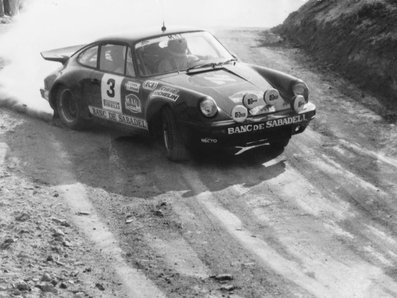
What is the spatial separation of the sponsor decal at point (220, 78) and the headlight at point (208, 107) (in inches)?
25.8

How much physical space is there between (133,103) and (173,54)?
836mm

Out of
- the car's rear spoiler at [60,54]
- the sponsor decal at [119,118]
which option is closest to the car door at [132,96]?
the sponsor decal at [119,118]

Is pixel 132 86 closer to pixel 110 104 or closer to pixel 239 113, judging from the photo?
pixel 110 104

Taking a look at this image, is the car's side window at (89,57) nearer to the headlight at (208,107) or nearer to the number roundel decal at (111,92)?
the number roundel decal at (111,92)

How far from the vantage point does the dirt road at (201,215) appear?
20.1ft

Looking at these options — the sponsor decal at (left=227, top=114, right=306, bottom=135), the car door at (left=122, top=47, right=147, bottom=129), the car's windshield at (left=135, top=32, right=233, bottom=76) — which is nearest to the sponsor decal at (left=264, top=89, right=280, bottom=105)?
the sponsor decal at (left=227, top=114, right=306, bottom=135)

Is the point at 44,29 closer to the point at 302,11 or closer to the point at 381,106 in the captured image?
the point at 302,11

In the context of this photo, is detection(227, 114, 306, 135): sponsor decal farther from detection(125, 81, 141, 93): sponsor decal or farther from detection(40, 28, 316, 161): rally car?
detection(125, 81, 141, 93): sponsor decal

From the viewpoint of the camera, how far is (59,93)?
443 inches

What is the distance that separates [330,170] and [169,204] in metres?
2.11

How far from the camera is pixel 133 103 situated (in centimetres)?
977

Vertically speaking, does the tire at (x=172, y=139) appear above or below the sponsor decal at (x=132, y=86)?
below

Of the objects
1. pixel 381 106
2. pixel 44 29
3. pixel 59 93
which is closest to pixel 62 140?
pixel 59 93

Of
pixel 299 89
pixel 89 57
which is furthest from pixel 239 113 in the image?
pixel 89 57
